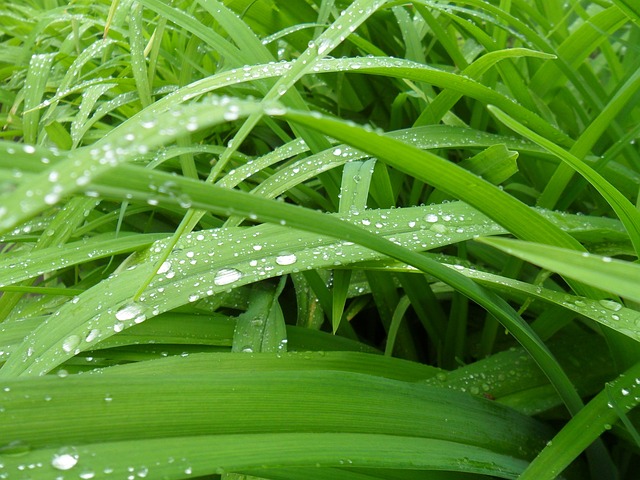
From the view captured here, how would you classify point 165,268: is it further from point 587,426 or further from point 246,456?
point 587,426

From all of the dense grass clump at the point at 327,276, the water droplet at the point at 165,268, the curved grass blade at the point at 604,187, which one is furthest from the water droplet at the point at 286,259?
the curved grass blade at the point at 604,187

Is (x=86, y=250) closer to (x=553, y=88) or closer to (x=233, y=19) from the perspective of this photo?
(x=233, y=19)

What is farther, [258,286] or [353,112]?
[353,112]

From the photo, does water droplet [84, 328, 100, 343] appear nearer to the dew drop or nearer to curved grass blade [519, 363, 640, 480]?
the dew drop

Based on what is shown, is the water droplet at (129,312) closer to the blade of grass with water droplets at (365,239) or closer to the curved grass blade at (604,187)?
the blade of grass with water droplets at (365,239)

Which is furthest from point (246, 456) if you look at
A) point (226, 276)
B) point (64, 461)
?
point (226, 276)

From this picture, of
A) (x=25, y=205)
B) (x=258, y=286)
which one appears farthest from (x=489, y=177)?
(x=25, y=205)

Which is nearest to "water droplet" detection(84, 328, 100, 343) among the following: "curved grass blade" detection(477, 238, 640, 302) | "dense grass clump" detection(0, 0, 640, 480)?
"dense grass clump" detection(0, 0, 640, 480)
